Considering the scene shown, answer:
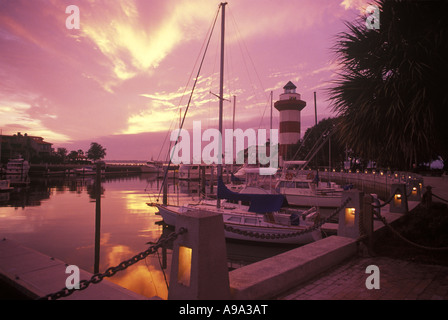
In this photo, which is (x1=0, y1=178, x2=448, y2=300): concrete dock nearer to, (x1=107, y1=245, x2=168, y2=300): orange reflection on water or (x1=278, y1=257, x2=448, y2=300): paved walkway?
(x1=278, y1=257, x2=448, y2=300): paved walkway

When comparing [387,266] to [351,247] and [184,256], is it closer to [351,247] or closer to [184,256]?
[351,247]

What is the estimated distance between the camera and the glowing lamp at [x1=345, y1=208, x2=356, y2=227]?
654 centimetres

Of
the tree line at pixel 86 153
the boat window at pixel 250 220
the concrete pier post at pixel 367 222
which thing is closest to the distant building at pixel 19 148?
the tree line at pixel 86 153

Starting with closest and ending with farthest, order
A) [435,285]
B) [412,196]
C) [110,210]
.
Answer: [435,285]
[412,196]
[110,210]

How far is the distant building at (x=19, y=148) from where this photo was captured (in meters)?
88.3

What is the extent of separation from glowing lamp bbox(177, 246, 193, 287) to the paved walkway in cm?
172

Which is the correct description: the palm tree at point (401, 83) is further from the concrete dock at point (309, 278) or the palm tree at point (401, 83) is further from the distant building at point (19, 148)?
the distant building at point (19, 148)

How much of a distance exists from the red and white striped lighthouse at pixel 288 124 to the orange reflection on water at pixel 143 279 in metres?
47.0

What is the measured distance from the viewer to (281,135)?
56.5m

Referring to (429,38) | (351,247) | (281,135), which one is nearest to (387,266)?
(351,247)

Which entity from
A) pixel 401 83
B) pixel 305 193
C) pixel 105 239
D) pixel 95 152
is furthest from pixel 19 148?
pixel 401 83

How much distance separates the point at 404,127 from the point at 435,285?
3.67 metres

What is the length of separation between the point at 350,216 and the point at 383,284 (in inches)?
89.6

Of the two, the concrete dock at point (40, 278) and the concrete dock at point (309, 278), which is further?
the concrete dock at point (40, 278)
